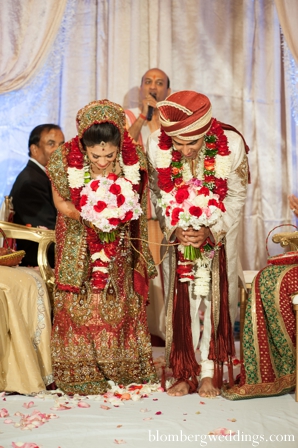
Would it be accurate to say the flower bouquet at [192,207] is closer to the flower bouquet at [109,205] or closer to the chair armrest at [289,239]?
the flower bouquet at [109,205]

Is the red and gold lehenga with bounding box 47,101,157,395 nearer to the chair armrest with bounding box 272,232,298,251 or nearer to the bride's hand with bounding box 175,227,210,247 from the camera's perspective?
the bride's hand with bounding box 175,227,210,247

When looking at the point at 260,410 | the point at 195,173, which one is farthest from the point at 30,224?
the point at 260,410

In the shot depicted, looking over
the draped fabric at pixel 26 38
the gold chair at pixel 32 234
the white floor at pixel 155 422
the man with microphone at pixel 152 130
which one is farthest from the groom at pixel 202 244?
the draped fabric at pixel 26 38

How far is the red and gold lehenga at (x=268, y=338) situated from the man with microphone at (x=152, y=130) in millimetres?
1951


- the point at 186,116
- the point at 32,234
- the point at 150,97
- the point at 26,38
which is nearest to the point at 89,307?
the point at 32,234

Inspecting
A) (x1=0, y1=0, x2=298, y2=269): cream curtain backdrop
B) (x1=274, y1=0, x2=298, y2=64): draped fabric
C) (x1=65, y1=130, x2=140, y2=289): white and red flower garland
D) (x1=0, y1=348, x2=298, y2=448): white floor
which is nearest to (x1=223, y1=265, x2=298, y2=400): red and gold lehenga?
(x1=0, y1=348, x2=298, y2=448): white floor

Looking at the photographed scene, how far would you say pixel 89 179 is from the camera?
14.9ft

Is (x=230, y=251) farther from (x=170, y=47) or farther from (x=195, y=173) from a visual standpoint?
(x=170, y=47)

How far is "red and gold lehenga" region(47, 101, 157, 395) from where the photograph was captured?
4.59m

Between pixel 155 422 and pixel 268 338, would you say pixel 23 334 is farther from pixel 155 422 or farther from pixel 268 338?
pixel 268 338

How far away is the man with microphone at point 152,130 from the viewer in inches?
256

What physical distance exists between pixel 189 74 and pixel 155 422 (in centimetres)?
432

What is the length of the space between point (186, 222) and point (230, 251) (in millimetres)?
547

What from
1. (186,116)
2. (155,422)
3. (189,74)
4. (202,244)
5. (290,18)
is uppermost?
(290,18)
